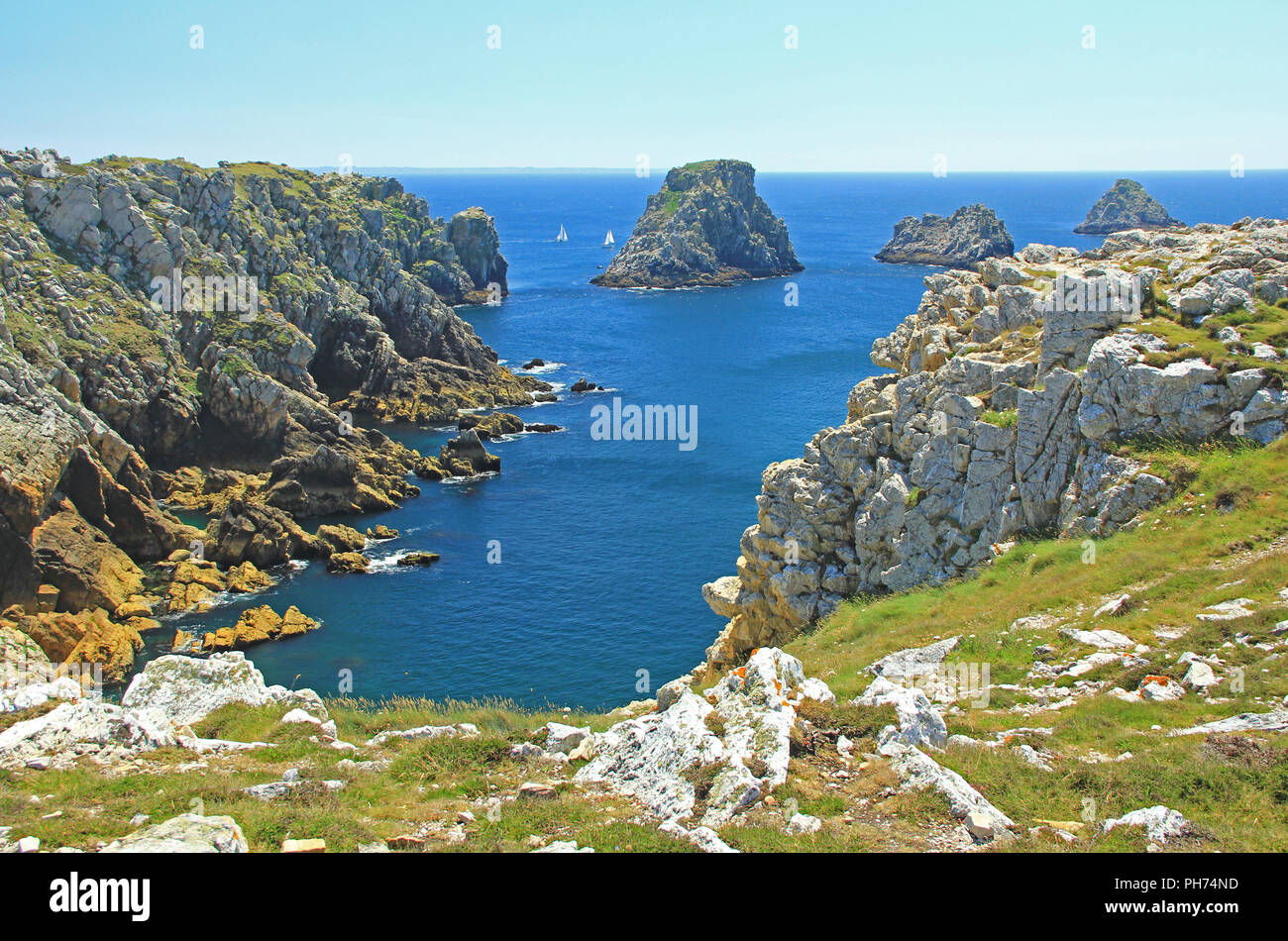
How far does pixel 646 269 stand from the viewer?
18212 centimetres

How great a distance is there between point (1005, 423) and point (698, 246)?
16531 centimetres

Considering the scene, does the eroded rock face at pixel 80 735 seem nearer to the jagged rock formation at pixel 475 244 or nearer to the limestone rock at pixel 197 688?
the limestone rock at pixel 197 688

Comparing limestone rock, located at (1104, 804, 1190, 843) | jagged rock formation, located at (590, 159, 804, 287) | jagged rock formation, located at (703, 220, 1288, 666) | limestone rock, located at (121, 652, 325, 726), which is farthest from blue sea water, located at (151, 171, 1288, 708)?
jagged rock formation, located at (590, 159, 804, 287)

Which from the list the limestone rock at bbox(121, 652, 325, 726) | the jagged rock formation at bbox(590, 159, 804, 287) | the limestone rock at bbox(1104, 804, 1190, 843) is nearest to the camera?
the limestone rock at bbox(1104, 804, 1190, 843)

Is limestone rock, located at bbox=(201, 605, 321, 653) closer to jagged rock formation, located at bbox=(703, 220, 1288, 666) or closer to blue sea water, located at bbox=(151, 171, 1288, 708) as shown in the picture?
blue sea water, located at bbox=(151, 171, 1288, 708)

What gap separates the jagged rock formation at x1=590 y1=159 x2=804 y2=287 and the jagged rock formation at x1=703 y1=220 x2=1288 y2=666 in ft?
488

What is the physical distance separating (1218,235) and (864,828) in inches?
1284

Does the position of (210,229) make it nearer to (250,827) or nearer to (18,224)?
(18,224)

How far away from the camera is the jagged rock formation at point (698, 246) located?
18250cm

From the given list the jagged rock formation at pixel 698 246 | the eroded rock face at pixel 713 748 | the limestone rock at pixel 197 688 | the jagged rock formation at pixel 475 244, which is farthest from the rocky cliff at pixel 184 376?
the jagged rock formation at pixel 698 246

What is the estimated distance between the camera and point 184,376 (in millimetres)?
73750

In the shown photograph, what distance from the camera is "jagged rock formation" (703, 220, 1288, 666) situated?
25.5 m

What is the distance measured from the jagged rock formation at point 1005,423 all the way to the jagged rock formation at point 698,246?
148787mm
